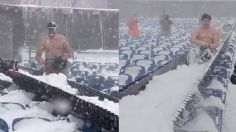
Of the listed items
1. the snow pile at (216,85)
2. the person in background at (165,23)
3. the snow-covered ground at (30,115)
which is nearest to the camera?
the person in background at (165,23)

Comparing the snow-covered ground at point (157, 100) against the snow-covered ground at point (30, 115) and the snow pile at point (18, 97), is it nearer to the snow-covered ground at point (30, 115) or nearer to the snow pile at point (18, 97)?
the snow-covered ground at point (30, 115)

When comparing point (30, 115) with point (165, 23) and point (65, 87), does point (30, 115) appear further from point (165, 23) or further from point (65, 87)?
point (165, 23)

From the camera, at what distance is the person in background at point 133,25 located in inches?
45.7

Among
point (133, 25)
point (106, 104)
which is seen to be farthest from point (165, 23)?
point (106, 104)

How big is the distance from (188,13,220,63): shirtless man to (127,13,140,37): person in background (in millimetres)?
209

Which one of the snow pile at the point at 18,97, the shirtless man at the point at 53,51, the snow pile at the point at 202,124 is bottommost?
the snow pile at the point at 202,124

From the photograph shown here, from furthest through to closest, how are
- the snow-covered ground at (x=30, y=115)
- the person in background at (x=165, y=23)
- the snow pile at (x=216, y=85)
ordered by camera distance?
the snow-covered ground at (x=30, y=115)
the snow pile at (x=216, y=85)
the person in background at (x=165, y=23)

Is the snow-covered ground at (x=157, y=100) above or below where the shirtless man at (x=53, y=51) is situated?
below

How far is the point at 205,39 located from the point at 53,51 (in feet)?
2.21

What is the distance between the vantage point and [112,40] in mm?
1229

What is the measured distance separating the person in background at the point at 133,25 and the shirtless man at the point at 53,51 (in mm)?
276

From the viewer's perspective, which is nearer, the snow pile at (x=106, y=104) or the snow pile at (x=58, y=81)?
the snow pile at (x=106, y=104)

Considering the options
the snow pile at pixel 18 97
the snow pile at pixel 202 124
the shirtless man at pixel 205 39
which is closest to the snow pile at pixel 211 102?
the snow pile at pixel 202 124

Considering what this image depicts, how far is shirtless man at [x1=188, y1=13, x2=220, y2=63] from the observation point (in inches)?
45.5
